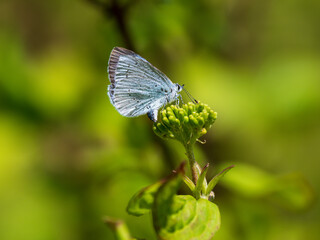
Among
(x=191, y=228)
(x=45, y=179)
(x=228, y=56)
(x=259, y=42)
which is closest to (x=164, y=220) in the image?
(x=191, y=228)

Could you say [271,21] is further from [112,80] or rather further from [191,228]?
[191,228]

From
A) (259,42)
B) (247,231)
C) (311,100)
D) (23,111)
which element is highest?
(259,42)

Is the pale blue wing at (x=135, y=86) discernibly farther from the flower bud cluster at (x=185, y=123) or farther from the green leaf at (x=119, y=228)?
the green leaf at (x=119, y=228)

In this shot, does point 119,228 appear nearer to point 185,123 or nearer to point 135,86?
point 185,123

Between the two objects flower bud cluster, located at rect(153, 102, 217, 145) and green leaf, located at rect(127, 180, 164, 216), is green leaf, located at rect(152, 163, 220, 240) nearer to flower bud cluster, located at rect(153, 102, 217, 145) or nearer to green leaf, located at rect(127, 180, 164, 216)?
green leaf, located at rect(127, 180, 164, 216)

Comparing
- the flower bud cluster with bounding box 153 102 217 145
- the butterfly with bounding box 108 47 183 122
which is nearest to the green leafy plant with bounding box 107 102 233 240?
the flower bud cluster with bounding box 153 102 217 145

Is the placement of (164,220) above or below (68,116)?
below

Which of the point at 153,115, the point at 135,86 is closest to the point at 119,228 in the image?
the point at 153,115
